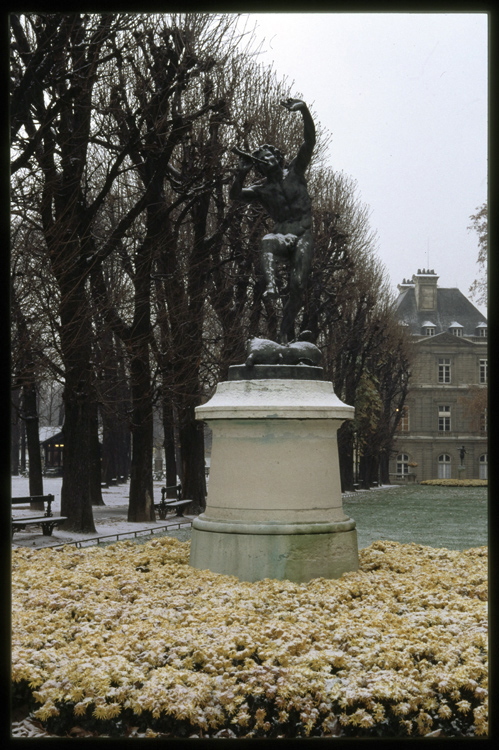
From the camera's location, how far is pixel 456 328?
244ft

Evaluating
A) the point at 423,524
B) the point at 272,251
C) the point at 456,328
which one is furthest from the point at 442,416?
the point at 272,251

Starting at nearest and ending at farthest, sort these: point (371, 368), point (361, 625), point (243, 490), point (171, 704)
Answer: point (171, 704) → point (361, 625) → point (243, 490) → point (371, 368)

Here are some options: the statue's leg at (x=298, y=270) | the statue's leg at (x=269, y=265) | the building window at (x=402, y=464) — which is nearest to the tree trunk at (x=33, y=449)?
the statue's leg at (x=298, y=270)

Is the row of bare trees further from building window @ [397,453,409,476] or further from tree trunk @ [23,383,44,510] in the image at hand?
building window @ [397,453,409,476]

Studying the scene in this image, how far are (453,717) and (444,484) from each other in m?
49.0

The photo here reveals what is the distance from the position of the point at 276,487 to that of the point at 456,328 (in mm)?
67690

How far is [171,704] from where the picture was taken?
16.6 ft

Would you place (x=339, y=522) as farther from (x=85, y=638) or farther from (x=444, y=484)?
(x=444, y=484)

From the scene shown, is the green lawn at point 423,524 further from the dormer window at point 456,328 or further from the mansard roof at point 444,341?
the dormer window at point 456,328

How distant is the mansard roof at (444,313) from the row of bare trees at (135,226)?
49.8 metres

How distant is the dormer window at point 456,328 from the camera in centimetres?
7400

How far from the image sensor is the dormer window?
2913 inches

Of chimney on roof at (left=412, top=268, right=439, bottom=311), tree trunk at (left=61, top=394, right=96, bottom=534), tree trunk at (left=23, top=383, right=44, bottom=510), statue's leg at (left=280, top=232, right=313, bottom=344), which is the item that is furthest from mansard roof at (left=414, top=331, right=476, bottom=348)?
statue's leg at (left=280, top=232, right=313, bottom=344)
